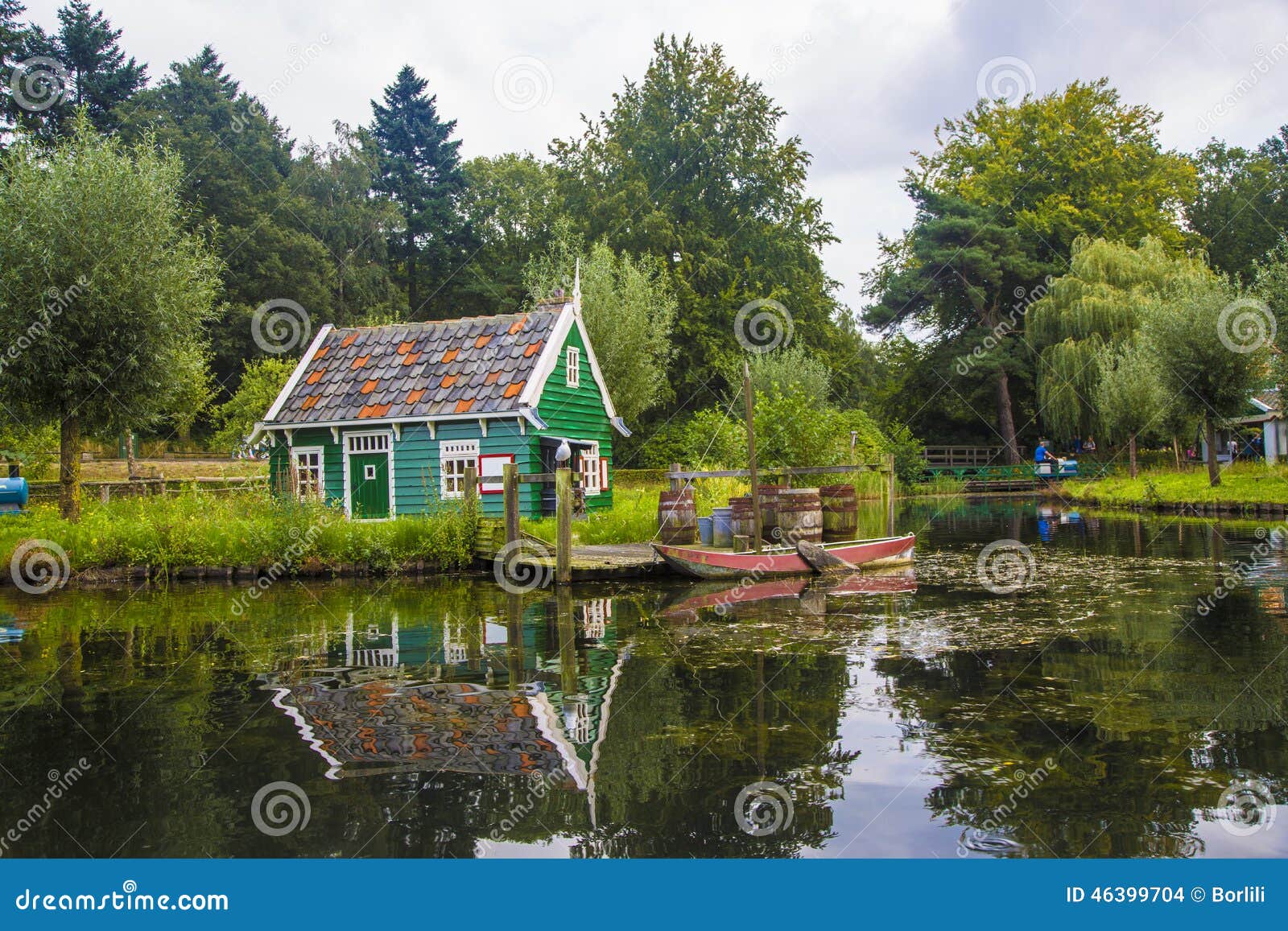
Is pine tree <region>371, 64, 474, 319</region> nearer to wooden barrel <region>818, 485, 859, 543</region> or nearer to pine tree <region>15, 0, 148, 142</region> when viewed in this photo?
pine tree <region>15, 0, 148, 142</region>

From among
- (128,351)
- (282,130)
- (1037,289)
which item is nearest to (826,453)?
(128,351)

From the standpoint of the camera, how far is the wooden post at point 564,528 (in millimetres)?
16953

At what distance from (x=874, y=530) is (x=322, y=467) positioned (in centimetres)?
1489

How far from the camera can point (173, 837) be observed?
571 cm

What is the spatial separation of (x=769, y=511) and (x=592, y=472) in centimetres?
883

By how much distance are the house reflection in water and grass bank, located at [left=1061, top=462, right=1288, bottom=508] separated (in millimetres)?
24112

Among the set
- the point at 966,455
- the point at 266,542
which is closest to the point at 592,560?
the point at 266,542

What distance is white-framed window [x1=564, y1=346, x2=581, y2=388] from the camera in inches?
1025

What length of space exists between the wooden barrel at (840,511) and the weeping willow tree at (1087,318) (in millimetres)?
27828

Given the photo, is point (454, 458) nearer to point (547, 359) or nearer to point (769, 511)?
point (547, 359)

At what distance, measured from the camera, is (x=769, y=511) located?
61.9 feet

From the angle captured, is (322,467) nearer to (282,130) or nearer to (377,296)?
(377,296)

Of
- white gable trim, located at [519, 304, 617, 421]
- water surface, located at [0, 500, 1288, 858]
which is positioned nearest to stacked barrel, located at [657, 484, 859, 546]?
water surface, located at [0, 500, 1288, 858]

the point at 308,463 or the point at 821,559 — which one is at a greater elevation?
the point at 308,463
